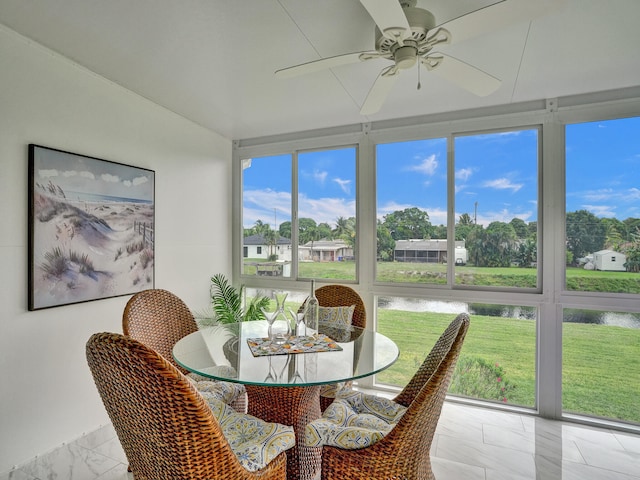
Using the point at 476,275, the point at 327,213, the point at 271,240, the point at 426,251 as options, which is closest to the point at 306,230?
the point at 327,213

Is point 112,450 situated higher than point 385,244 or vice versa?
point 385,244

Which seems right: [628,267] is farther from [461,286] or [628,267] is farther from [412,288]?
[412,288]

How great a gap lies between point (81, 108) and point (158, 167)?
76 centimetres

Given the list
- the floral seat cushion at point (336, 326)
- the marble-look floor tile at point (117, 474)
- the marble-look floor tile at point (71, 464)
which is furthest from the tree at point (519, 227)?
the marble-look floor tile at point (71, 464)

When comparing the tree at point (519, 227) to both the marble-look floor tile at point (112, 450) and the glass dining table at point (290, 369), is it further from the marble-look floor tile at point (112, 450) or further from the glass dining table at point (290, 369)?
the marble-look floor tile at point (112, 450)

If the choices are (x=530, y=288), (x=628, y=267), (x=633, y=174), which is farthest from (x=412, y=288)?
(x=633, y=174)

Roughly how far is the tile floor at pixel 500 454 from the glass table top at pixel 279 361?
936mm

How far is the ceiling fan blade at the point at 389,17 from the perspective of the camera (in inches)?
52.9

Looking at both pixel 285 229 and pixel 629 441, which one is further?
pixel 285 229

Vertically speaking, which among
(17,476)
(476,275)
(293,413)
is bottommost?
(17,476)

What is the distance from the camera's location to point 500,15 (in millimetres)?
1409

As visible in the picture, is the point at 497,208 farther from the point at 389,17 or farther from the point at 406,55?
the point at 389,17

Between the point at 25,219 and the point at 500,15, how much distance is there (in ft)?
8.89

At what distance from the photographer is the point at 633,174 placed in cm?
286
